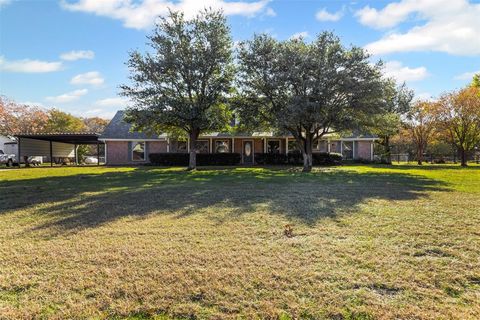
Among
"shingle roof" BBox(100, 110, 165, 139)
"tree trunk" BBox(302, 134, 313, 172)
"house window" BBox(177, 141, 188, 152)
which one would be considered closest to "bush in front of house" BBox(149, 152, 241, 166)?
"house window" BBox(177, 141, 188, 152)

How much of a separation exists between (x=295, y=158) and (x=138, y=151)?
A: 1348cm

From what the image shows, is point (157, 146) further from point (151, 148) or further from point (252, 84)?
point (252, 84)

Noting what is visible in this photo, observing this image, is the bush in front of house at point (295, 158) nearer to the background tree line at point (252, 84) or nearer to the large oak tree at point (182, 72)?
the background tree line at point (252, 84)

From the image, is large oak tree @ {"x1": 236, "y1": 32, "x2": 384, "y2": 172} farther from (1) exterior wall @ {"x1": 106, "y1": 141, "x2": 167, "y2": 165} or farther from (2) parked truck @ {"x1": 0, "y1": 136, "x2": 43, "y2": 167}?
(2) parked truck @ {"x1": 0, "y1": 136, "x2": 43, "y2": 167}

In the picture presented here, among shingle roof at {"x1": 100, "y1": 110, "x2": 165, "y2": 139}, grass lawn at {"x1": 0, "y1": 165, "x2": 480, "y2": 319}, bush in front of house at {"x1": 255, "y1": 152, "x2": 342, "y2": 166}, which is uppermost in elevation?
shingle roof at {"x1": 100, "y1": 110, "x2": 165, "y2": 139}

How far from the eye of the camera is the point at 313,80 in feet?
53.8

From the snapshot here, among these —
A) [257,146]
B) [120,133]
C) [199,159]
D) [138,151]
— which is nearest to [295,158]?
[257,146]

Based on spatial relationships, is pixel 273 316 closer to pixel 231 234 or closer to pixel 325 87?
pixel 231 234

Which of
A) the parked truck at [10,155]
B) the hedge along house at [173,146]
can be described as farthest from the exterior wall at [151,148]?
the parked truck at [10,155]

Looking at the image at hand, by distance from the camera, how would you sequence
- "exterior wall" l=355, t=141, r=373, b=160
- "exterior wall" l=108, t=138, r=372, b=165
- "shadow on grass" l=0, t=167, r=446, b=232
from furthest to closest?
"exterior wall" l=355, t=141, r=373, b=160 < "exterior wall" l=108, t=138, r=372, b=165 < "shadow on grass" l=0, t=167, r=446, b=232

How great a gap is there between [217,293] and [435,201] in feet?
21.2

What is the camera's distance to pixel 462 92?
2483cm

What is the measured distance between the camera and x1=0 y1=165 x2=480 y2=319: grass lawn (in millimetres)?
2912

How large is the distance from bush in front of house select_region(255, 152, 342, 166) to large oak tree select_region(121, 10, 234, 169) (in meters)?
8.28
